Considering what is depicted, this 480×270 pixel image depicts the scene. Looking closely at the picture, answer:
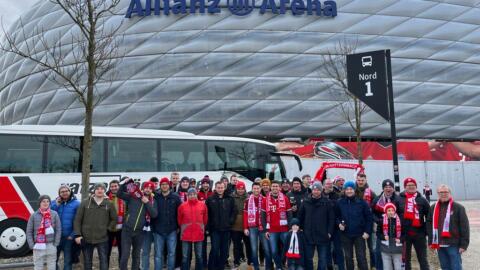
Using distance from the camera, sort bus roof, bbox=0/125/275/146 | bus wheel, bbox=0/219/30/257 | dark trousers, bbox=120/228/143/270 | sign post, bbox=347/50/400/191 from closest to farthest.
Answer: dark trousers, bbox=120/228/143/270 → sign post, bbox=347/50/400/191 → bus wheel, bbox=0/219/30/257 → bus roof, bbox=0/125/275/146

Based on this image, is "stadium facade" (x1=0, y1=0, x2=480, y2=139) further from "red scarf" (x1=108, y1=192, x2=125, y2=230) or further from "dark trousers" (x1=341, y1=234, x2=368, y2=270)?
"dark trousers" (x1=341, y1=234, x2=368, y2=270)

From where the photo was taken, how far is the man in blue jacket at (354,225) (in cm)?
560

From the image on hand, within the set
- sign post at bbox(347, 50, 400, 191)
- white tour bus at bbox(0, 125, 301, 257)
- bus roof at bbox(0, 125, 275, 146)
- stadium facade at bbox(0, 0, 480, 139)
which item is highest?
stadium facade at bbox(0, 0, 480, 139)

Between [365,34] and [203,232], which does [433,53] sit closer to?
[365,34]

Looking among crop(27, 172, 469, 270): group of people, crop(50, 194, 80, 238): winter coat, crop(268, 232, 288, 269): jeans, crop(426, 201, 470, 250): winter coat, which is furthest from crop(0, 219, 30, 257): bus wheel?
crop(426, 201, 470, 250): winter coat

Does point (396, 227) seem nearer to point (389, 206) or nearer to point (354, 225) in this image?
point (389, 206)

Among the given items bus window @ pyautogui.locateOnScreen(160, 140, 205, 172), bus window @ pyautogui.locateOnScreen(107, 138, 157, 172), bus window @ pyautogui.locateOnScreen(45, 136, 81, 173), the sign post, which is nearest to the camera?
the sign post

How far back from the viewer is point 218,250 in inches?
249

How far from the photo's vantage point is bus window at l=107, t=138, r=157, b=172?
9.79 metres

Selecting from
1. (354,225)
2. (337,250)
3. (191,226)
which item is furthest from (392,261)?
(191,226)

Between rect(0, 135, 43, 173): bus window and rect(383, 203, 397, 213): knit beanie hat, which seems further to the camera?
rect(0, 135, 43, 173): bus window

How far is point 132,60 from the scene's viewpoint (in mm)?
25328

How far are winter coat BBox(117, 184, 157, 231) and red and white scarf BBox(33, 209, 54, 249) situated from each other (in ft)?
3.12

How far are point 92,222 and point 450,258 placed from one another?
4.55 metres
